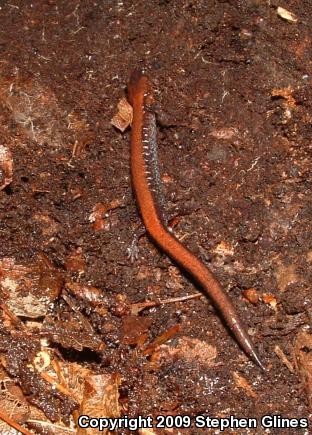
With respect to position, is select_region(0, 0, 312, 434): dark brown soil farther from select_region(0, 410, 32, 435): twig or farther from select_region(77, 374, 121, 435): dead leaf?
select_region(0, 410, 32, 435): twig

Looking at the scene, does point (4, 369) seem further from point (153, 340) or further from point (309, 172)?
point (309, 172)

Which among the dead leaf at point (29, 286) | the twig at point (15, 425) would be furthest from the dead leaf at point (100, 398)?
the dead leaf at point (29, 286)

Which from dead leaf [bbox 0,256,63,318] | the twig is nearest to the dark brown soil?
dead leaf [bbox 0,256,63,318]

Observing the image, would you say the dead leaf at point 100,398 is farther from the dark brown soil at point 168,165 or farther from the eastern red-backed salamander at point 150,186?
the eastern red-backed salamander at point 150,186

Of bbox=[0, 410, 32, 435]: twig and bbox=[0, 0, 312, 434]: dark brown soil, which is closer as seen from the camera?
bbox=[0, 410, 32, 435]: twig

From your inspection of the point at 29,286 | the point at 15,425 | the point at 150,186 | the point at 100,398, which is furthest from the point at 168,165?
the point at 15,425

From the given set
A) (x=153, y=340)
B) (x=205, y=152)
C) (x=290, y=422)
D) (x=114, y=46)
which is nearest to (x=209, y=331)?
(x=153, y=340)
